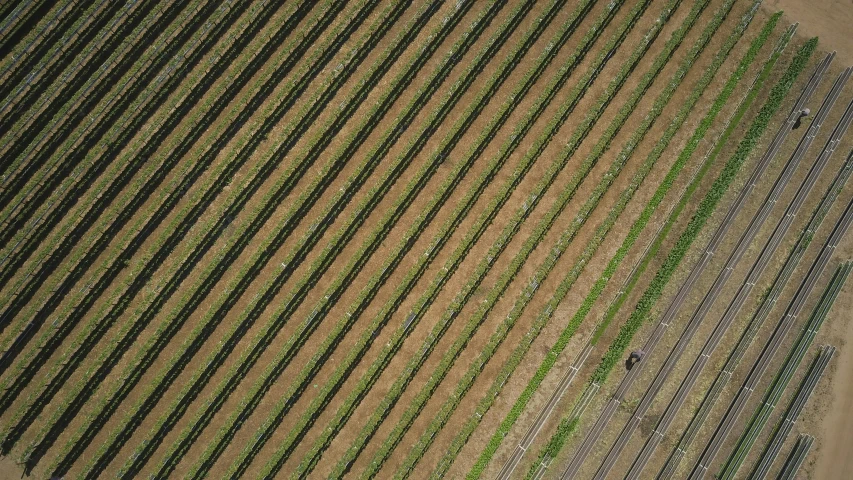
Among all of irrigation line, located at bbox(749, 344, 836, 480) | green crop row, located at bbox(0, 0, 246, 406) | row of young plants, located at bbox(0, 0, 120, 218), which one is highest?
irrigation line, located at bbox(749, 344, 836, 480)

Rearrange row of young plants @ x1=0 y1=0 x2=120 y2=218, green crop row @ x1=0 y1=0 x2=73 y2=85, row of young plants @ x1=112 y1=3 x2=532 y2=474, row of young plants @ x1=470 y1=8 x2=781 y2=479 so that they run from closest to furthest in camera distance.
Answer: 1. green crop row @ x1=0 y1=0 x2=73 y2=85
2. row of young plants @ x1=0 y1=0 x2=120 y2=218
3. row of young plants @ x1=112 y1=3 x2=532 y2=474
4. row of young plants @ x1=470 y1=8 x2=781 y2=479

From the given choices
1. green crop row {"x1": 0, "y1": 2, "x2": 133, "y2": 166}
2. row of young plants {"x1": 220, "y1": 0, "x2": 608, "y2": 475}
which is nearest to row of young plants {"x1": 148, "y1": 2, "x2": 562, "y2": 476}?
row of young plants {"x1": 220, "y1": 0, "x2": 608, "y2": 475}

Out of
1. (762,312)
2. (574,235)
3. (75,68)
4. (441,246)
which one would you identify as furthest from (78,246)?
(762,312)

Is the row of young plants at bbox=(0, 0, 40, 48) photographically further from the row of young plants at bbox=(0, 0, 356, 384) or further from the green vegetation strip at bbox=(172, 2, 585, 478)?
the green vegetation strip at bbox=(172, 2, 585, 478)

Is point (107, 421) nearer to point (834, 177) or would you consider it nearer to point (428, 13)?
point (428, 13)

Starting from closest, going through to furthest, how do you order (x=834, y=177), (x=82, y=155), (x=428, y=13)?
(x=82, y=155) < (x=428, y=13) < (x=834, y=177)

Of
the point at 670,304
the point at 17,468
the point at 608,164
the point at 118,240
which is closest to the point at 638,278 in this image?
the point at 670,304
